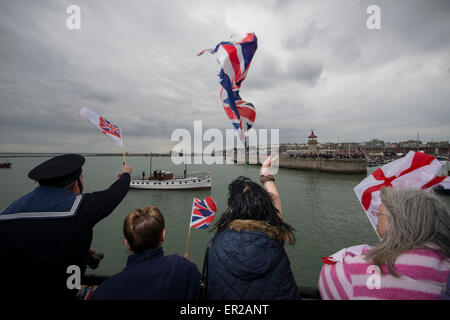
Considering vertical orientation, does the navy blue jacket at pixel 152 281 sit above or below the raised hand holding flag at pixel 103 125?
A: below

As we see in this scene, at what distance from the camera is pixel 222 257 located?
1379 mm

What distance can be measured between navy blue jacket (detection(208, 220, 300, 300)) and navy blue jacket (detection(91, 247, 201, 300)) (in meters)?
0.19

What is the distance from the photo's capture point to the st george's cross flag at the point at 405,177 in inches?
88.1

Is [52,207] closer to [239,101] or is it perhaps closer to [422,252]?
[422,252]

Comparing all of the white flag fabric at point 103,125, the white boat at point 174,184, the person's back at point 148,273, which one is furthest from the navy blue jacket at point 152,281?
the white boat at point 174,184

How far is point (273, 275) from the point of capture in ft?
4.36

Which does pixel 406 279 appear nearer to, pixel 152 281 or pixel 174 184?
pixel 152 281

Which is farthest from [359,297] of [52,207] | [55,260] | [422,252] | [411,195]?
[52,207]

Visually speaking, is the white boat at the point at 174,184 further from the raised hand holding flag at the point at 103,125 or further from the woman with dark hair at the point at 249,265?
the woman with dark hair at the point at 249,265

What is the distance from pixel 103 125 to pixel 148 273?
2.63 meters

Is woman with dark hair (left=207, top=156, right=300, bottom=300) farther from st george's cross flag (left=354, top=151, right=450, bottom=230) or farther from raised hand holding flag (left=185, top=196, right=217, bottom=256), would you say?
raised hand holding flag (left=185, top=196, right=217, bottom=256)

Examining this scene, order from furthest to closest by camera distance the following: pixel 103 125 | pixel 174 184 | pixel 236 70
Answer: pixel 174 184, pixel 236 70, pixel 103 125

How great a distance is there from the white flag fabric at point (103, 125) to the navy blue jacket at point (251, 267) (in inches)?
104

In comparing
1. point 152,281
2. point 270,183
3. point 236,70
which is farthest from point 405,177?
point 236,70
